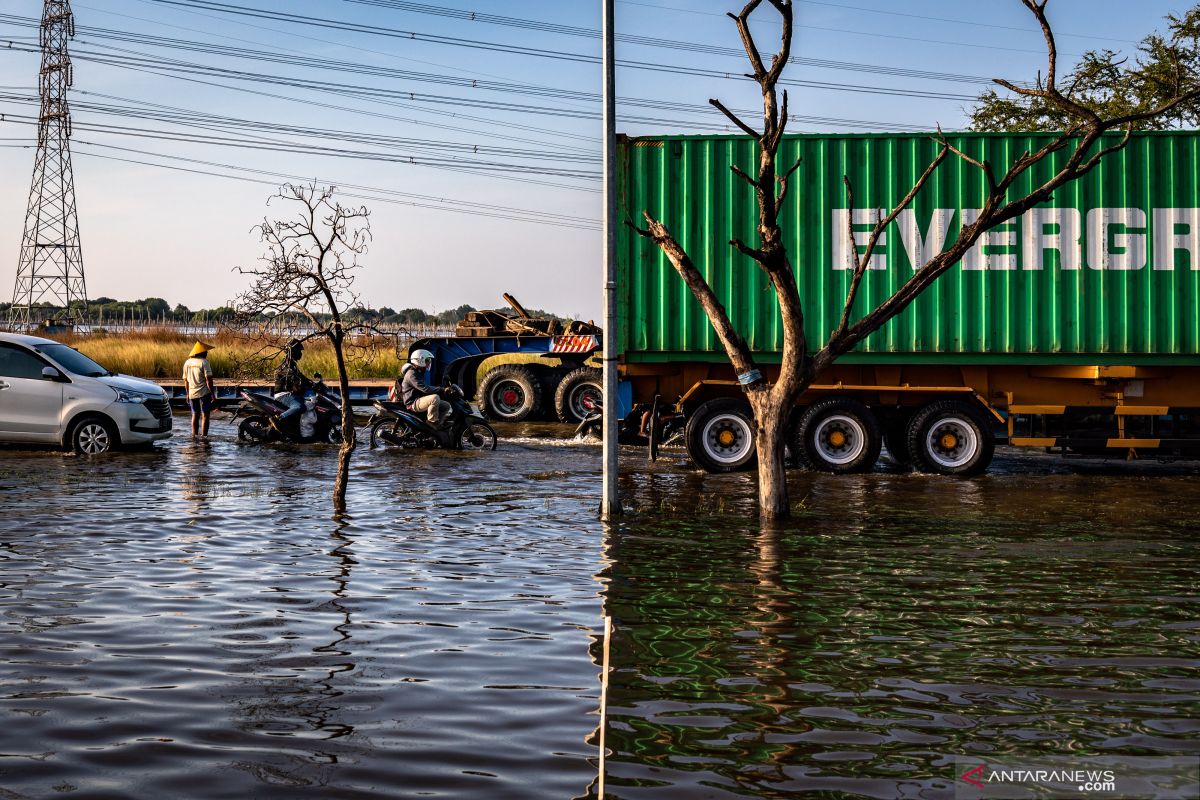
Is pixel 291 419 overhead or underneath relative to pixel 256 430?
overhead

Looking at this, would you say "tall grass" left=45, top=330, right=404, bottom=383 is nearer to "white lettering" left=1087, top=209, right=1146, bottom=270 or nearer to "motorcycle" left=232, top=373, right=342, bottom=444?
"motorcycle" left=232, top=373, right=342, bottom=444

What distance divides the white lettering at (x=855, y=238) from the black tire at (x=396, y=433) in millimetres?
7023

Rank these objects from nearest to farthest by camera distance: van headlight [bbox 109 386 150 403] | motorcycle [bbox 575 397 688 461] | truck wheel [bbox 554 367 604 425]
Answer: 1. motorcycle [bbox 575 397 688 461]
2. van headlight [bbox 109 386 150 403]
3. truck wheel [bbox 554 367 604 425]

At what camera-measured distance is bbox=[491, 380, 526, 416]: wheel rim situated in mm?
24406

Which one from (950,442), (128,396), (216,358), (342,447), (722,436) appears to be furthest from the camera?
(216,358)

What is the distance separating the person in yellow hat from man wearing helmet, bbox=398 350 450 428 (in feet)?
11.2

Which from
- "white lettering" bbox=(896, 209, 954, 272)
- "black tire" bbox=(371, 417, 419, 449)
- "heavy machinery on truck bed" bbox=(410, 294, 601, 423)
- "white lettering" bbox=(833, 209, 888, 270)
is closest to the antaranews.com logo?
"white lettering" bbox=(833, 209, 888, 270)

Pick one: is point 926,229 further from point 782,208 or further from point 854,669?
point 854,669

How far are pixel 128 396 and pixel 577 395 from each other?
873cm

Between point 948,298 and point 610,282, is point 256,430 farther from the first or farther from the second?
point 948,298

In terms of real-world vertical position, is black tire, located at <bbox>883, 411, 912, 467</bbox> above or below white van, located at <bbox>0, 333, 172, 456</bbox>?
below

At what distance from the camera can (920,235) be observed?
1634 centimetres

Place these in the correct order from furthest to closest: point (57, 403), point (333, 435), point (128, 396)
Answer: point (333, 435) → point (128, 396) → point (57, 403)

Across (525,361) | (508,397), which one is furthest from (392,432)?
(525,361)
